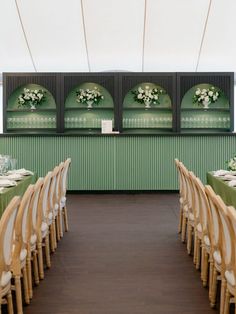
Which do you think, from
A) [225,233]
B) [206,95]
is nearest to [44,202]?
[225,233]

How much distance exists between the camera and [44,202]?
5.00 meters

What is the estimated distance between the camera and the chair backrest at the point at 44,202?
15.2 ft

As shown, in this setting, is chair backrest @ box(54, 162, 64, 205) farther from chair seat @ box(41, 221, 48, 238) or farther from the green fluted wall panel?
the green fluted wall panel

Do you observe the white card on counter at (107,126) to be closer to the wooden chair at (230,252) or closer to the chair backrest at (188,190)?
the chair backrest at (188,190)

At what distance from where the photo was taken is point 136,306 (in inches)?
158

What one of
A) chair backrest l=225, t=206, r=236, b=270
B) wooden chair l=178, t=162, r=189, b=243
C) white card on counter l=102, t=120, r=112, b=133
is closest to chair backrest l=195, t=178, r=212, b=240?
chair backrest l=225, t=206, r=236, b=270

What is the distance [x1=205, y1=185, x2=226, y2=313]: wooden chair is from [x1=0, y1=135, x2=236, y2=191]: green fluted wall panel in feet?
19.9

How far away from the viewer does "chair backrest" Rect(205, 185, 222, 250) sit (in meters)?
3.62
